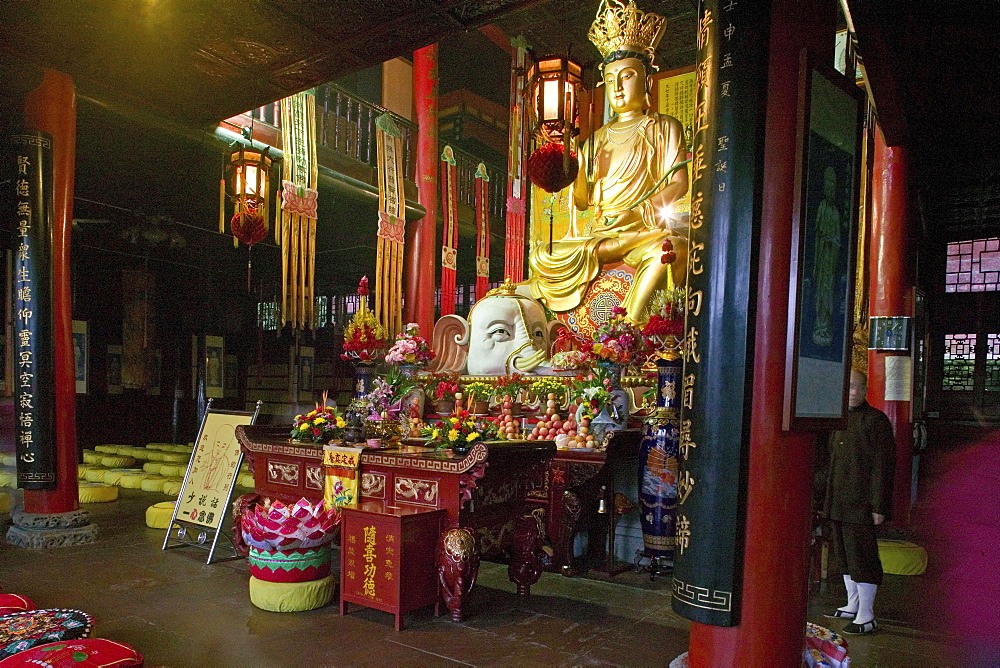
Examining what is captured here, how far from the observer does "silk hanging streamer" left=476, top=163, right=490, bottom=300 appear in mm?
10281

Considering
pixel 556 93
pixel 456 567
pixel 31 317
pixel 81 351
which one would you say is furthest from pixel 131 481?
pixel 556 93

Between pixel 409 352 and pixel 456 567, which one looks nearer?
pixel 456 567

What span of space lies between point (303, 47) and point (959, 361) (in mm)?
8489

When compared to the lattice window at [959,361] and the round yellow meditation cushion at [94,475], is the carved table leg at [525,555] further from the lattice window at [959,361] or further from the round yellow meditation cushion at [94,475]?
the lattice window at [959,361]

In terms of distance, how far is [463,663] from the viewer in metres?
2.87

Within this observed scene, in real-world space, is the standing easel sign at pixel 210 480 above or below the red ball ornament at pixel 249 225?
below

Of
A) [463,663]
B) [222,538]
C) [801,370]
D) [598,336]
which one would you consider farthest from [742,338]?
[222,538]

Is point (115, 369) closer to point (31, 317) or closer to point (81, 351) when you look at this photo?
point (81, 351)

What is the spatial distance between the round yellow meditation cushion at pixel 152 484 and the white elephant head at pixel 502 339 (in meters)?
3.34

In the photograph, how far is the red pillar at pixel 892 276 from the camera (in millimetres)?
5965

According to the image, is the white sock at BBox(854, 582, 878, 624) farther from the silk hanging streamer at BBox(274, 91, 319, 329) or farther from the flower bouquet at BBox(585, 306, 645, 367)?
the silk hanging streamer at BBox(274, 91, 319, 329)

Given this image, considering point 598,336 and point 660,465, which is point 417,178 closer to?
point 598,336

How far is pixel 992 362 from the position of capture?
8328 millimetres

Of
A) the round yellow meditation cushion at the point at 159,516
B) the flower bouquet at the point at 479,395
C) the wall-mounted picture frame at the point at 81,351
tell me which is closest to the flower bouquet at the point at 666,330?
the flower bouquet at the point at 479,395
